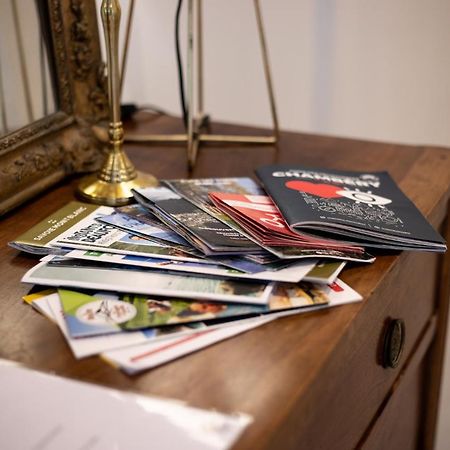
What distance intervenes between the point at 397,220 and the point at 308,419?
0.29 m

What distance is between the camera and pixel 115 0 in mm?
756

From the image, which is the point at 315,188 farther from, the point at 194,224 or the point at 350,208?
the point at 194,224

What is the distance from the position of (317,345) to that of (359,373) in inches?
5.6

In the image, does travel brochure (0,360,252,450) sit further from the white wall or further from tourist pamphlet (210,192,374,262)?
the white wall

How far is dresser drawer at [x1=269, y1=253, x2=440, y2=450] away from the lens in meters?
0.54

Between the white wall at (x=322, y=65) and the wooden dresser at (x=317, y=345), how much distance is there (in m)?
0.36

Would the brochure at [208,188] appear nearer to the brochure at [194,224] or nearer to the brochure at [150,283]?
the brochure at [194,224]

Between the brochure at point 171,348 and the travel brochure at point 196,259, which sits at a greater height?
the travel brochure at point 196,259

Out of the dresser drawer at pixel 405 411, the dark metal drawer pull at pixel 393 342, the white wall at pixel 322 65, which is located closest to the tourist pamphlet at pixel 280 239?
the dark metal drawer pull at pixel 393 342

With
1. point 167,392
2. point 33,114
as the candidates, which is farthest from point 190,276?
point 33,114

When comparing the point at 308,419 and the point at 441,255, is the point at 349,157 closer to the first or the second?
the point at 441,255

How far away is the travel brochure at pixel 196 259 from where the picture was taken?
1.85 feet

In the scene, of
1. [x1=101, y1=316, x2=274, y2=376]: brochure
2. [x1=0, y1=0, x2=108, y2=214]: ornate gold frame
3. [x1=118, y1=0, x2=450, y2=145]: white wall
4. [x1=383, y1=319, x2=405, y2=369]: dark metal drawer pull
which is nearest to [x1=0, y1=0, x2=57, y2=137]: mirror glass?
[x1=0, y1=0, x2=108, y2=214]: ornate gold frame

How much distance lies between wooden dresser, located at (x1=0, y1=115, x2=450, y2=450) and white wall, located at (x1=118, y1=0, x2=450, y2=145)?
36 cm
